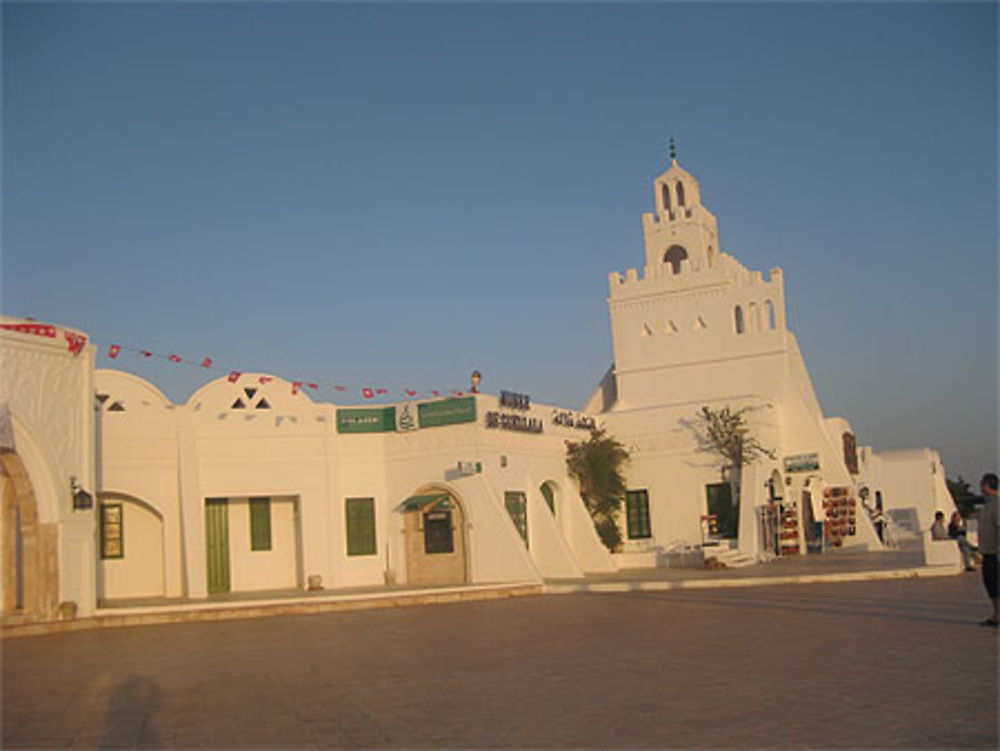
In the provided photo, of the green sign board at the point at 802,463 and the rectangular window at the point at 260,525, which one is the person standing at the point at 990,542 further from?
the green sign board at the point at 802,463

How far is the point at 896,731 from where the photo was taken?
6.17 metres

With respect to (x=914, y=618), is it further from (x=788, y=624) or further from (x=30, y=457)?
(x=30, y=457)

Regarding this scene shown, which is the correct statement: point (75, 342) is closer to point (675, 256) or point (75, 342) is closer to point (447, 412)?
point (447, 412)

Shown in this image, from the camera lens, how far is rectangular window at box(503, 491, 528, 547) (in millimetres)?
23766

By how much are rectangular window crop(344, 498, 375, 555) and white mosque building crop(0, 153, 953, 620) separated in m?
0.04

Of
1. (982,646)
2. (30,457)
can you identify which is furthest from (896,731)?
(30,457)

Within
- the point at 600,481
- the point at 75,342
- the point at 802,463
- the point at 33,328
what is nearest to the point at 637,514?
the point at 600,481

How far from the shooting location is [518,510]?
24156 millimetres

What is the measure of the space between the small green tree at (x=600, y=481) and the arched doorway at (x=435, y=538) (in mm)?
4501

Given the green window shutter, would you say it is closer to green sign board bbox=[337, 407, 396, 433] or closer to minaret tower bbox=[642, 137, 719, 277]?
green sign board bbox=[337, 407, 396, 433]

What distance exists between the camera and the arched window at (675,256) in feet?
106

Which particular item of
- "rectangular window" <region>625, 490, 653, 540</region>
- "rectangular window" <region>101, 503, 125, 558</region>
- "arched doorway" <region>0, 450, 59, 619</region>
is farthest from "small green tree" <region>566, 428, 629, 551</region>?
"arched doorway" <region>0, 450, 59, 619</region>

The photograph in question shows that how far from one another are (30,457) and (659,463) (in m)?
16.0

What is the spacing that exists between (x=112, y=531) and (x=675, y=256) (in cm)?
1808
